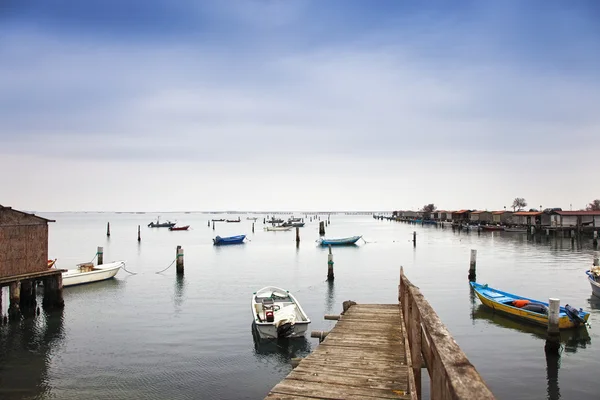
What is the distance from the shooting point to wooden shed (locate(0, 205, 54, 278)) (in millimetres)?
22328

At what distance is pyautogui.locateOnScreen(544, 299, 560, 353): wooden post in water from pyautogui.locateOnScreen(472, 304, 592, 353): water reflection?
3.85 ft

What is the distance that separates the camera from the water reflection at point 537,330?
61.2ft

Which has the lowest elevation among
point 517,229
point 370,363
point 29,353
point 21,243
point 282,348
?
point 29,353

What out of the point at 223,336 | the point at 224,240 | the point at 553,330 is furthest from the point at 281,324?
the point at 224,240

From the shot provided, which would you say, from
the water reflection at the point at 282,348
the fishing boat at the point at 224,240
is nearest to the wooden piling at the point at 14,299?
the water reflection at the point at 282,348

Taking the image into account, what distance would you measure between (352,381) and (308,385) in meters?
0.88

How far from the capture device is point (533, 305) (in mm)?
21844

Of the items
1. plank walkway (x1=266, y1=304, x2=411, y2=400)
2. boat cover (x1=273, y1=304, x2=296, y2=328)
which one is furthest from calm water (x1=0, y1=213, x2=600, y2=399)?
plank walkway (x1=266, y1=304, x2=411, y2=400)

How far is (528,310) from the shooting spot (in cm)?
2164

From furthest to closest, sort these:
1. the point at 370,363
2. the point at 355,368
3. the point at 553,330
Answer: the point at 553,330, the point at 370,363, the point at 355,368

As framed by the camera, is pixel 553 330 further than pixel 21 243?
No

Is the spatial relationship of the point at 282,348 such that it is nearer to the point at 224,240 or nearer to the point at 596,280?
the point at 596,280

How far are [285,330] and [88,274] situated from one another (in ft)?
77.1

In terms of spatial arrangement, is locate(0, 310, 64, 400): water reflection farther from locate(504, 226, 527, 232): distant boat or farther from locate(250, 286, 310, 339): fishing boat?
locate(504, 226, 527, 232): distant boat
